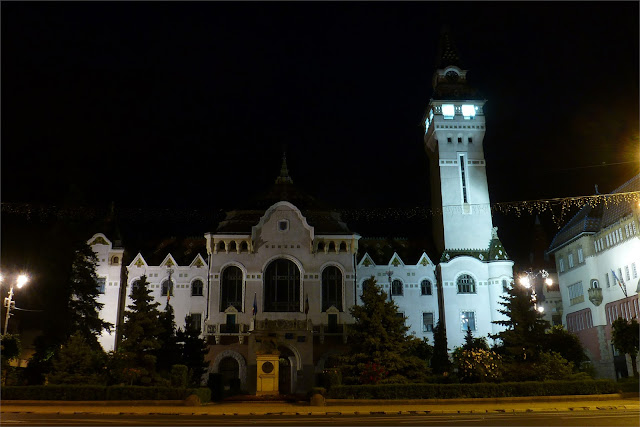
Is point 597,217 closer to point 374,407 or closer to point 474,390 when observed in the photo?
point 474,390

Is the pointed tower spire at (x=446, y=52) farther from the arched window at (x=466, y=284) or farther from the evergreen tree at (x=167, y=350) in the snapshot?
the evergreen tree at (x=167, y=350)

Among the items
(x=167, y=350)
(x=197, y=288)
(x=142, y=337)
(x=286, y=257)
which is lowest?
(x=167, y=350)

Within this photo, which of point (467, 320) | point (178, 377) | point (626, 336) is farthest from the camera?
point (467, 320)

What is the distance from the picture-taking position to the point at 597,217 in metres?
60.0

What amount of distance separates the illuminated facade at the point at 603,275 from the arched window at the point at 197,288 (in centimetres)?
3793

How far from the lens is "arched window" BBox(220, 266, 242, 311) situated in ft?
178

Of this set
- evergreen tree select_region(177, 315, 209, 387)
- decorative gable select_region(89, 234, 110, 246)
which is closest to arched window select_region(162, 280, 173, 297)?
decorative gable select_region(89, 234, 110, 246)

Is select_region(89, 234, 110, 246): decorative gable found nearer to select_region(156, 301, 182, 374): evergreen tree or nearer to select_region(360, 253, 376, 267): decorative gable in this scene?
select_region(156, 301, 182, 374): evergreen tree

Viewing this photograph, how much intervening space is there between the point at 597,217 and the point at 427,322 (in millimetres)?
20787

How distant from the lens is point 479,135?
2485 inches

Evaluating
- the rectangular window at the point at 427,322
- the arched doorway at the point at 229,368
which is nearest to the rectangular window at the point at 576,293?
the rectangular window at the point at 427,322

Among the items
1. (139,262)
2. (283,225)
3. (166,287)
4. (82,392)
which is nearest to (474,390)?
(82,392)

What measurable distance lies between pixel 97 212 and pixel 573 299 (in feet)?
165

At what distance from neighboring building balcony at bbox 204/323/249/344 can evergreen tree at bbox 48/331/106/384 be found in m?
16.6
